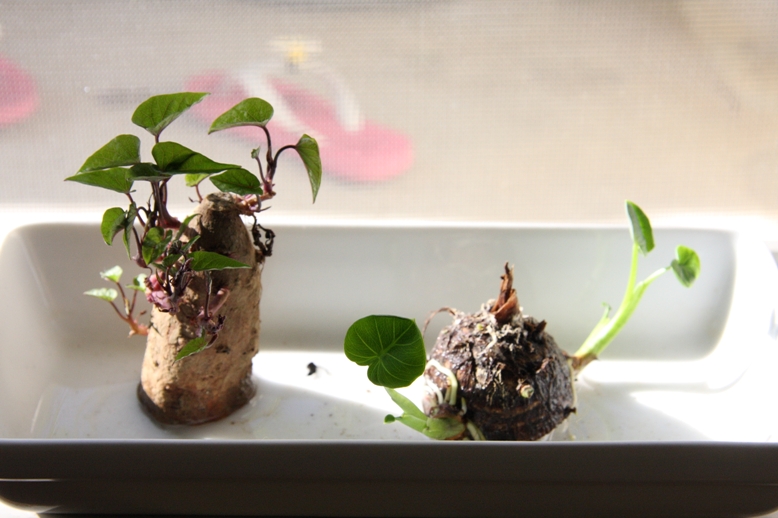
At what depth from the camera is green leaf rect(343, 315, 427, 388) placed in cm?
58

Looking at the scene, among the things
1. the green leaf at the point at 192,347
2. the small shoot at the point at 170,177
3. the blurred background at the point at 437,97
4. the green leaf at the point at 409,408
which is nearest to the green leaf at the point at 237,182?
the small shoot at the point at 170,177

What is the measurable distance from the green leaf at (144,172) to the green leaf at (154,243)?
66mm

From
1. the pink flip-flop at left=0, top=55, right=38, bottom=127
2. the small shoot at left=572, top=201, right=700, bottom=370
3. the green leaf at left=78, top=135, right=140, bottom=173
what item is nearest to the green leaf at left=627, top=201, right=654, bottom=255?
the small shoot at left=572, top=201, right=700, bottom=370

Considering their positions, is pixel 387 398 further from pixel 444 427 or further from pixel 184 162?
pixel 184 162

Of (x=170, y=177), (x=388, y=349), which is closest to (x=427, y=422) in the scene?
(x=388, y=349)

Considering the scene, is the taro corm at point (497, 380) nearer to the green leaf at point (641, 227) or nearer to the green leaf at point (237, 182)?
the green leaf at point (641, 227)

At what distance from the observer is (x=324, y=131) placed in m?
1.02

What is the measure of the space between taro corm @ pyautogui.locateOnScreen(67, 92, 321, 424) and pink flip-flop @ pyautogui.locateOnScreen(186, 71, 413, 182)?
318 mm

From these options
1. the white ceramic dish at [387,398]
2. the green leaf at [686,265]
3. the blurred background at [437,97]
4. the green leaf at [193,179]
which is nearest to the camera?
the white ceramic dish at [387,398]

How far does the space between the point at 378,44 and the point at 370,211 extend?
0.25 metres

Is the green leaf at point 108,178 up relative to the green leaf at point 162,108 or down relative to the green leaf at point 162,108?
down

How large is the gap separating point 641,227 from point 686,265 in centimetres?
9

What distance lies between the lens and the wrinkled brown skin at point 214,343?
0.66 meters

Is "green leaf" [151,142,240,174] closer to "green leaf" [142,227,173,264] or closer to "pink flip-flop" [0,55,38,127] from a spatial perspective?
"green leaf" [142,227,173,264]
